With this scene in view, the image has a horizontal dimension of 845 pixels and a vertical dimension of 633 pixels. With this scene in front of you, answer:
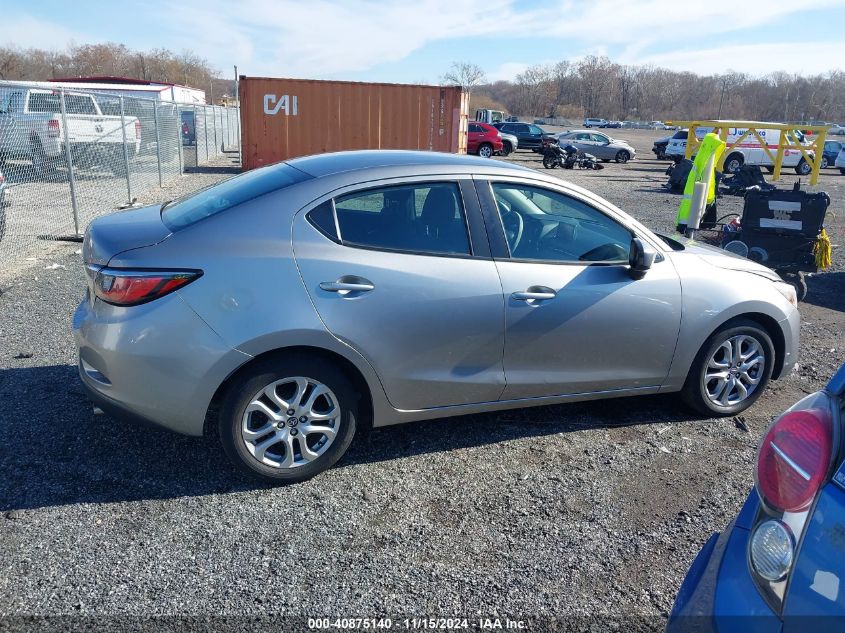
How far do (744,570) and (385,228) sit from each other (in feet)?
7.92

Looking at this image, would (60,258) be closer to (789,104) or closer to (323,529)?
(323,529)

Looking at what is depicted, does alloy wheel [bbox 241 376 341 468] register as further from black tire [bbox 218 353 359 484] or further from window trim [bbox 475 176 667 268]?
window trim [bbox 475 176 667 268]

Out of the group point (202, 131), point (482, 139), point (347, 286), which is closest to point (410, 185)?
point (347, 286)

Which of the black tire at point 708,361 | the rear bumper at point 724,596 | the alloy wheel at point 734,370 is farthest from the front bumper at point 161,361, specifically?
the alloy wheel at point 734,370

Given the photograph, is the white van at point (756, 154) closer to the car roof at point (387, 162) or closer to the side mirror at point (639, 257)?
the side mirror at point (639, 257)

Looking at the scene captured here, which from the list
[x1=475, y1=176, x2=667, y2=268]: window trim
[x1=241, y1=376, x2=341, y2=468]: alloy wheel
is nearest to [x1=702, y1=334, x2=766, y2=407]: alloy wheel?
[x1=475, y1=176, x2=667, y2=268]: window trim

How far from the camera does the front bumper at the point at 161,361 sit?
3174 mm

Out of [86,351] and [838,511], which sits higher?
[838,511]

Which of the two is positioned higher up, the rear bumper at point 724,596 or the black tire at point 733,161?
the black tire at point 733,161

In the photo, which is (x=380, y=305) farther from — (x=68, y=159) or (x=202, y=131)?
(x=202, y=131)

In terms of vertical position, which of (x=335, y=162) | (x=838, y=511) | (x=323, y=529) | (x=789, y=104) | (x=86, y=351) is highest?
(x=789, y=104)

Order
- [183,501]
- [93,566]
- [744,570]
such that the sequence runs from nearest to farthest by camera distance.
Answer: [744,570] < [93,566] < [183,501]

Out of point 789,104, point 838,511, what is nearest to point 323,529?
point 838,511

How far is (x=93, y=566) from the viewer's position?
2.85 meters
